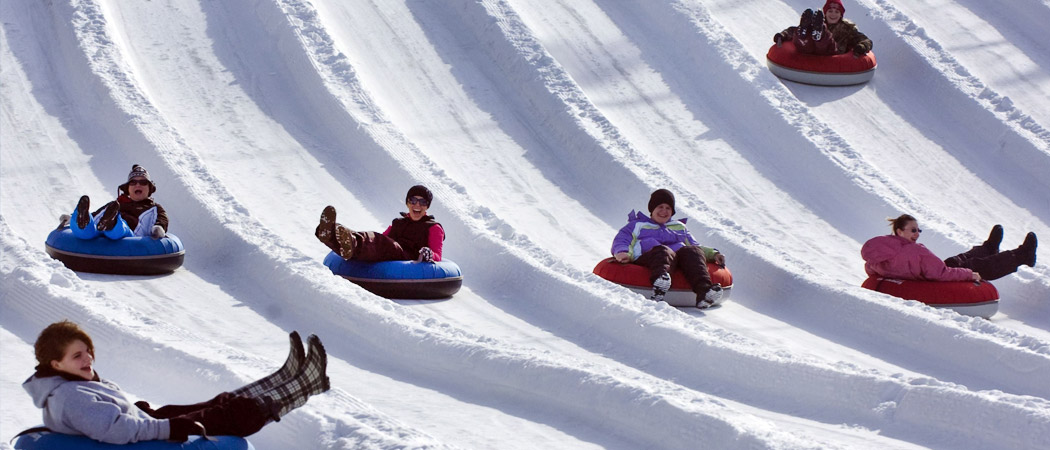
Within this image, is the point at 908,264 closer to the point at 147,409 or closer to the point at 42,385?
the point at 147,409

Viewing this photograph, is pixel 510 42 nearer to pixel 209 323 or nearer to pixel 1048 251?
pixel 1048 251

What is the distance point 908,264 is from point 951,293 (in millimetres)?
344

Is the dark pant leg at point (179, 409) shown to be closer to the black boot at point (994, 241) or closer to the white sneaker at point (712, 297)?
the white sneaker at point (712, 297)

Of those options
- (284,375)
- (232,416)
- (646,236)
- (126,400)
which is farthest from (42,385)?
(646,236)

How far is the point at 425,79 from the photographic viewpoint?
490 inches

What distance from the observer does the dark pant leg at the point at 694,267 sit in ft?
27.2

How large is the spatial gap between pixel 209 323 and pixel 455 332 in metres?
1.41

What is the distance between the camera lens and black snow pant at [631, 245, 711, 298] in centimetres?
830

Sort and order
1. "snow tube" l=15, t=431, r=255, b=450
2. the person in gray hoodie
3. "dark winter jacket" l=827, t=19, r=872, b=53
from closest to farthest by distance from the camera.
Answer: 1. the person in gray hoodie
2. "snow tube" l=15, t=431, r=255, b=450
3. "dark winter jacket" l=827, t=19, r=872, b=53

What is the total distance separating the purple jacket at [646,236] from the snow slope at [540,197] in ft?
1.60

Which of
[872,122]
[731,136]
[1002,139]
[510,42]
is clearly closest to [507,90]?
[510,42]

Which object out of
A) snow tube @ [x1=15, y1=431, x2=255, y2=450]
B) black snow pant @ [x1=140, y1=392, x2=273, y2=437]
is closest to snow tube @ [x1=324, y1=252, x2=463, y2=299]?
black snow pant @ [x1=140, y1=392, x2=273, y2=437]

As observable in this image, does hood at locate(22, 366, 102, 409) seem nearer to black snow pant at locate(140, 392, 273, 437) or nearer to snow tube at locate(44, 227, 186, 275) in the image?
black snow pant at locate(140, 392, 273, 437)

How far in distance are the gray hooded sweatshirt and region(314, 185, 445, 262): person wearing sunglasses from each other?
3.54 metres
